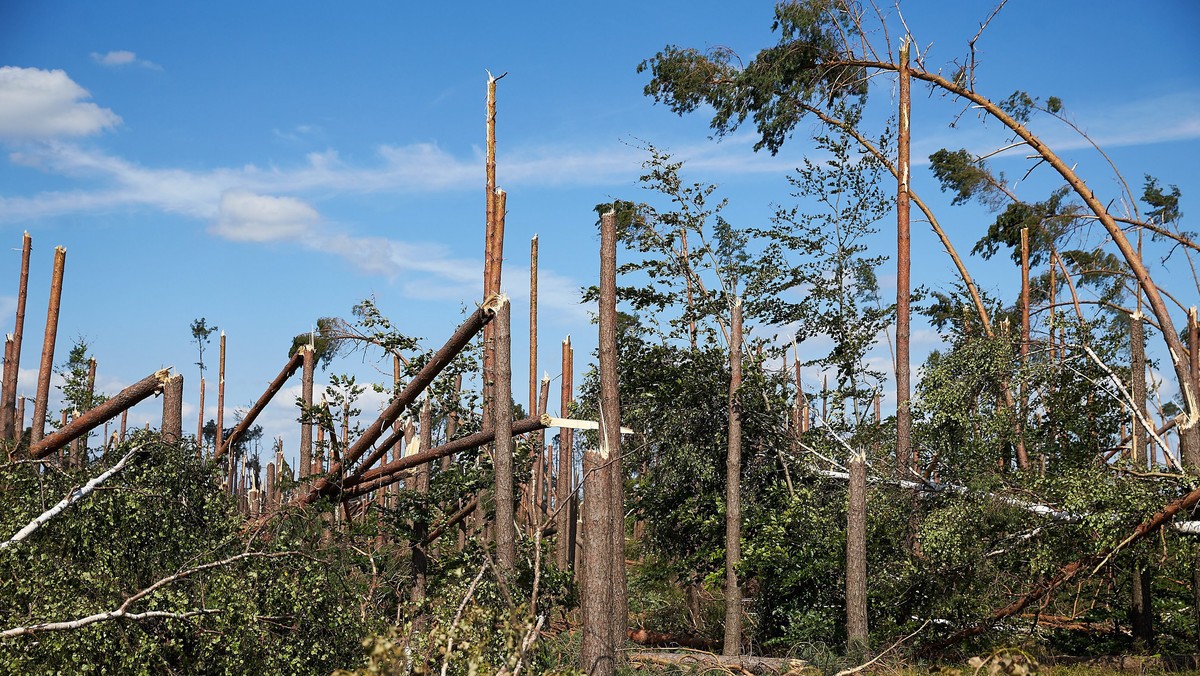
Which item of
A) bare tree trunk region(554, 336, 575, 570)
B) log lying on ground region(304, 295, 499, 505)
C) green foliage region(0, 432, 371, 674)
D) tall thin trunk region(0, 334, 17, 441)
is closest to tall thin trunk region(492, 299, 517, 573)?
log lying on ground region(304, 295, 499, 505)

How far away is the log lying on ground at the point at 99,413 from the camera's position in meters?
10.1

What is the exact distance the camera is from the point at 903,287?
1603 cm

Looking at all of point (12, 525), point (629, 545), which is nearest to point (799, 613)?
point (12, 525)

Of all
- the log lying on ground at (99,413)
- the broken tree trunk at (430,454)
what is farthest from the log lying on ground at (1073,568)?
the log lying on ground at (99,413)

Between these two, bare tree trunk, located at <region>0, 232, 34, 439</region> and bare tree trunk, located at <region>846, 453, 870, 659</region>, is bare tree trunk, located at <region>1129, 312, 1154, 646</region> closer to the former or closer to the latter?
bare tree trunk, located at <region>846, 453, 870, 659</region>

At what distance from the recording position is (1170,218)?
23531mm

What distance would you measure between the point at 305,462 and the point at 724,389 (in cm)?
694

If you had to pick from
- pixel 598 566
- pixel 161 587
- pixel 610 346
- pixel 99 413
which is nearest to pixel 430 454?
pixel 610 346

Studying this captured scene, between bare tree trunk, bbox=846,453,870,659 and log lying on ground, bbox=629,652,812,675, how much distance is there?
0.78 meters

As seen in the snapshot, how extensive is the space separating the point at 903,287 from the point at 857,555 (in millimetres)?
4861

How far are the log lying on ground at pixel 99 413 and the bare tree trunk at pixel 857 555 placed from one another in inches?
319

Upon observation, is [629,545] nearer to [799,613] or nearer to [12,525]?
[799,613]

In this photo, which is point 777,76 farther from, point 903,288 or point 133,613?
point 133,613

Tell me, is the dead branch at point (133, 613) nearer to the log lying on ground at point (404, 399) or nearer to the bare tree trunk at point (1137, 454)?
the log lying on ground at point (404, 399)
